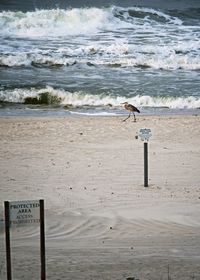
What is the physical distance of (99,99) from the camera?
655 inches

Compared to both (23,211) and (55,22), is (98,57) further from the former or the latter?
(23,211)

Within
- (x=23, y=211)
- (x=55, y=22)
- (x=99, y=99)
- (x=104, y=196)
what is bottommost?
(x=104, y=196)

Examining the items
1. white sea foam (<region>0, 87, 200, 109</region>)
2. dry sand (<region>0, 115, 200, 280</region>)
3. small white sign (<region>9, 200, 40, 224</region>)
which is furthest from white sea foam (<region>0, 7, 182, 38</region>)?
small white sign (<region>9, 200, 40, 224</region>)

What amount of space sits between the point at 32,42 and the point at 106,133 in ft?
42.0

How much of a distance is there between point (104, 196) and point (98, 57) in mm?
13742

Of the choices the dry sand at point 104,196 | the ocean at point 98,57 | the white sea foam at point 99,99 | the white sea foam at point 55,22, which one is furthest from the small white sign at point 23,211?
the white sea foam at point 55,22

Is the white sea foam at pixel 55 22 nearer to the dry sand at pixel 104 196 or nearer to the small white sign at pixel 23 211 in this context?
the dry sand at pixel 104 196

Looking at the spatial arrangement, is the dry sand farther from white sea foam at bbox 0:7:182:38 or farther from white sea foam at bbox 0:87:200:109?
white sea foam at bbox 0:7:182:38

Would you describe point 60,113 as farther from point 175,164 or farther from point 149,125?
point 175,164

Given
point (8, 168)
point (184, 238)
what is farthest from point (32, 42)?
point (184, 238)

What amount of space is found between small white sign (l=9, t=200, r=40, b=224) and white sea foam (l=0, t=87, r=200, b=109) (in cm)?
1067

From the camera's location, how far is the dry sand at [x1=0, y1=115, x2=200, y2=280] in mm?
6906

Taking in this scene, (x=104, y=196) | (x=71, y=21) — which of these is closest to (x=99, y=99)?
(x=104, y=196)

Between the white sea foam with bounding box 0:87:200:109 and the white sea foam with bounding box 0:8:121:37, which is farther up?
the white sea foam with bounding box 0:8:121:37
